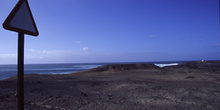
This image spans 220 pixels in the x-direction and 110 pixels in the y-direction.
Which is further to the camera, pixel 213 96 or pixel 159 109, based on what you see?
pixel 213 96

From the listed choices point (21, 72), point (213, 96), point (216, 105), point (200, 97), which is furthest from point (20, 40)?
point (213, 96)

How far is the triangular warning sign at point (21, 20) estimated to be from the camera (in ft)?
7.28

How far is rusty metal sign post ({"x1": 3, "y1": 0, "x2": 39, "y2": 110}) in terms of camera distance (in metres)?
2.25

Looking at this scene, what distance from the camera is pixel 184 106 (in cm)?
526

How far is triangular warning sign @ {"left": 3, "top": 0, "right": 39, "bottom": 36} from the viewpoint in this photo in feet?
Answer: 7.28

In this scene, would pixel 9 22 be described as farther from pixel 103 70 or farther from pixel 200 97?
pixel 103 70

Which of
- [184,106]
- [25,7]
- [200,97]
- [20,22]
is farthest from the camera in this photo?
[200,97]

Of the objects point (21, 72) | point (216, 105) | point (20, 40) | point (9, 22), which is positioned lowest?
point (216, 105)

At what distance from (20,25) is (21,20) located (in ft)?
0.31

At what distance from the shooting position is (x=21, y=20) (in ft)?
7.89

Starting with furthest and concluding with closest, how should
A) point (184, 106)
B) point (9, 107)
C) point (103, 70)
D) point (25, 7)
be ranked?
point (103, 70)
point (184, 106)
point (9, 107)
point (25, 7)

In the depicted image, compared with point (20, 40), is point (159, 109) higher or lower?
lower

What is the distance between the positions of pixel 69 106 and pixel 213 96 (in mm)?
6427

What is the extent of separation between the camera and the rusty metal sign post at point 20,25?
2.25m
